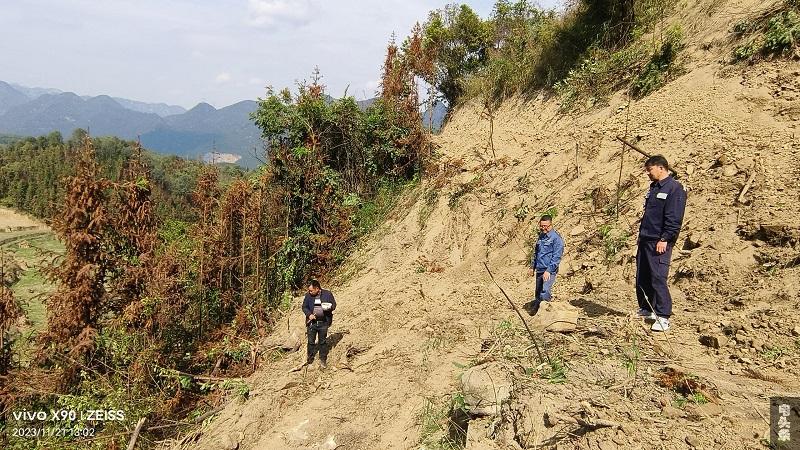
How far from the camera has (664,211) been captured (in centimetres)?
438

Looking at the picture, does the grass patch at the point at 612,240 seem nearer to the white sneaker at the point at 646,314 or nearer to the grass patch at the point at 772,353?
the white sneaker at the point at 646,314

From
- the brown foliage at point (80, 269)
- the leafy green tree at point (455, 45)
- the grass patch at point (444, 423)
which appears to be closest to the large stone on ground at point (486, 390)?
the grass patch at point (444, 423)

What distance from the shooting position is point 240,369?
1033 centimetres

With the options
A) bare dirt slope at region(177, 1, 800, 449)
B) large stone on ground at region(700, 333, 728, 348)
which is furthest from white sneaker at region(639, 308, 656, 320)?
large stone on ground at region(700, 333, 728, 348)

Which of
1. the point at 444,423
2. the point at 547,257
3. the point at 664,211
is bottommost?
the point at 444,423

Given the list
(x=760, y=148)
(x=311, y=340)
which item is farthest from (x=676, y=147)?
(x=311, y=340)

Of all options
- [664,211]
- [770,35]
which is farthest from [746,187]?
[770,35]

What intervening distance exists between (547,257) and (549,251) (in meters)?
0.08

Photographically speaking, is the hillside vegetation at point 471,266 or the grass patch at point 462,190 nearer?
the hillside vegetation at point 471,266

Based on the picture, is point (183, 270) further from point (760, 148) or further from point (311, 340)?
point (760, 148)

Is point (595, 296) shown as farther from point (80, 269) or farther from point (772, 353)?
point (80, 269)

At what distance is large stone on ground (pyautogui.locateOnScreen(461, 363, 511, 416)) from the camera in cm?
359

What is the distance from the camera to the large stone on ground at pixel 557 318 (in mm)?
4609

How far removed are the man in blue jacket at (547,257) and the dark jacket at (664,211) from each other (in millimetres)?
1085
